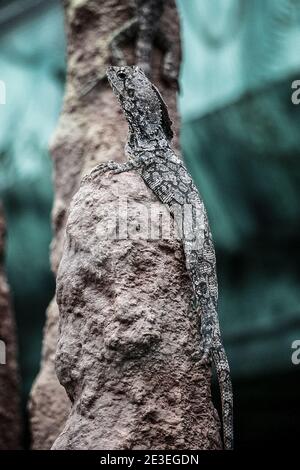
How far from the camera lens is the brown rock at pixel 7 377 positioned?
6355 millimetres

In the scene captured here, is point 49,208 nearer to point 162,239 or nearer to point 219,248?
point 219,248

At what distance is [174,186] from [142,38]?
2.11 meters

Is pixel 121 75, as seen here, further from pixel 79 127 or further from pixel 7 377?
pixel 7 377

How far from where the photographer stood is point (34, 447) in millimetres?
5656

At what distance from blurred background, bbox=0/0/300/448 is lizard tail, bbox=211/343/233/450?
2.75 meters

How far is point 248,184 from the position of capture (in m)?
7.41

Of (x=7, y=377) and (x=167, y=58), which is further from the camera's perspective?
(x=7, y=377)

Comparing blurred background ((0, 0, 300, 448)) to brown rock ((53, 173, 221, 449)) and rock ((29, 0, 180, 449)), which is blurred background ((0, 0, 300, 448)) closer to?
rock ((29, 0, 180, 449))

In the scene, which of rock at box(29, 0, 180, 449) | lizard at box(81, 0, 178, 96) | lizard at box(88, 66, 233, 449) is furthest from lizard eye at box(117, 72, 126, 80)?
lizard at box(81, 0, 178, 96)

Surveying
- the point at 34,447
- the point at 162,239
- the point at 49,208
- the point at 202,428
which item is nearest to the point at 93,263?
the point at 162,239

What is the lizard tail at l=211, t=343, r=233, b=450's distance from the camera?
3.86m

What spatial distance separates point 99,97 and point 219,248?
2099 millimetres

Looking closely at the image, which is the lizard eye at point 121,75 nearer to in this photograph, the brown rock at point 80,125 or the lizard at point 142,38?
the brown rock at point 80,125

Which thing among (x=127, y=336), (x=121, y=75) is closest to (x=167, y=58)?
→ (x=121, y=75)
